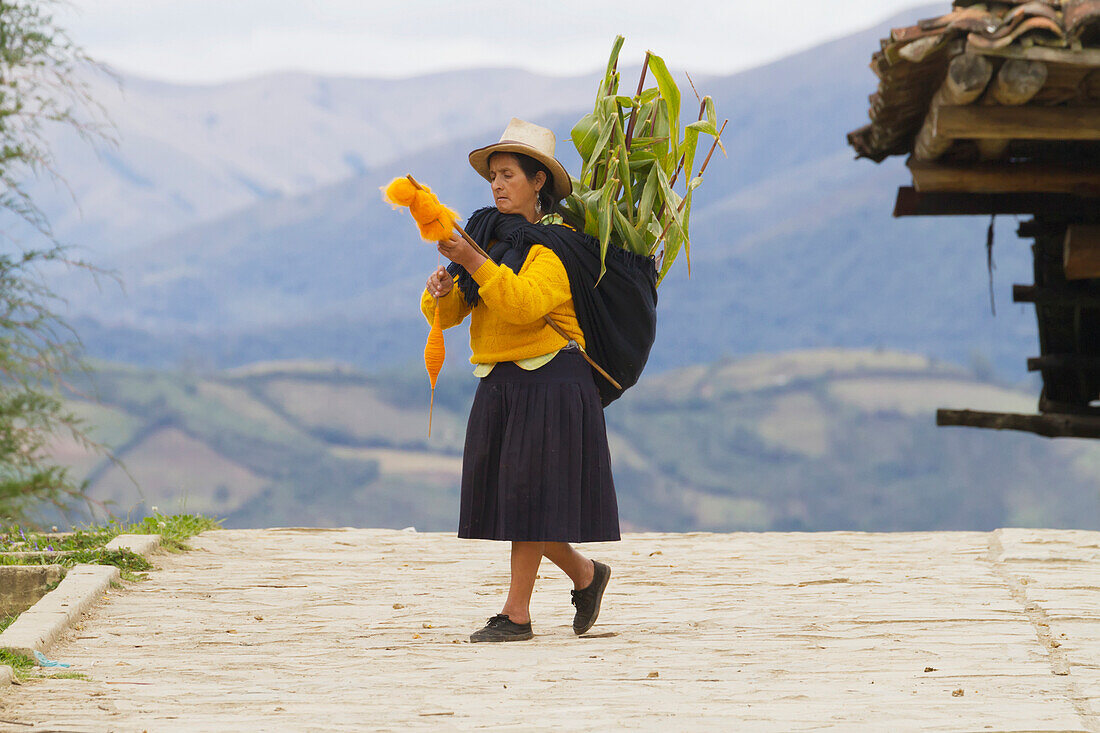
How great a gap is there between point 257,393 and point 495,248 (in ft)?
397

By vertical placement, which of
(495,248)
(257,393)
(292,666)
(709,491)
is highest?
(495,248)

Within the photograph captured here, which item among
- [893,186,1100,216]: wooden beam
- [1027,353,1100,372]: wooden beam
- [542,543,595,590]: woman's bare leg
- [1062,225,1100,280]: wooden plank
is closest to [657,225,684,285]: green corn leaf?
[542,543,595,590]: woman's bare leg

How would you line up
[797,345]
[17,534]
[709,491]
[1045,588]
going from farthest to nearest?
[797,345] → [709,491] → [17,534] → [1045,588]

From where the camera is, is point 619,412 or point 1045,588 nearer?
point 1045,588

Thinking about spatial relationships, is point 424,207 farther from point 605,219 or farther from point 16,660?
point 16,660

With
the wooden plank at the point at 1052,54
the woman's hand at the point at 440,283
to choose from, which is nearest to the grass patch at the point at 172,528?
the woman's hand at the point at 440,283

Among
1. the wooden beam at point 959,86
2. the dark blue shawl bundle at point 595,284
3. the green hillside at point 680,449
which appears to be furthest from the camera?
the green hillside at point 680,449

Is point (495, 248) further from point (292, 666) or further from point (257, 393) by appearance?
point (257, 393)

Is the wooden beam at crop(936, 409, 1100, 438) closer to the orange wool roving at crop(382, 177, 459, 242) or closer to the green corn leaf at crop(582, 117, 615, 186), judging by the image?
the green corn leaf at crop(582, 117, 615, 186)

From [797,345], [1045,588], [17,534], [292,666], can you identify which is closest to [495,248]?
[292,666]

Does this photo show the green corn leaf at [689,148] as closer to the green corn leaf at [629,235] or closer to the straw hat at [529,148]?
the green corn leaf at [629,235]

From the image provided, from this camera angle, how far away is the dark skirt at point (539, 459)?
4.26m

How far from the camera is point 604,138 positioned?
4.56 metres

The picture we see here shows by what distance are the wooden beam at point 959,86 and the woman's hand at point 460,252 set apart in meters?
2.54
